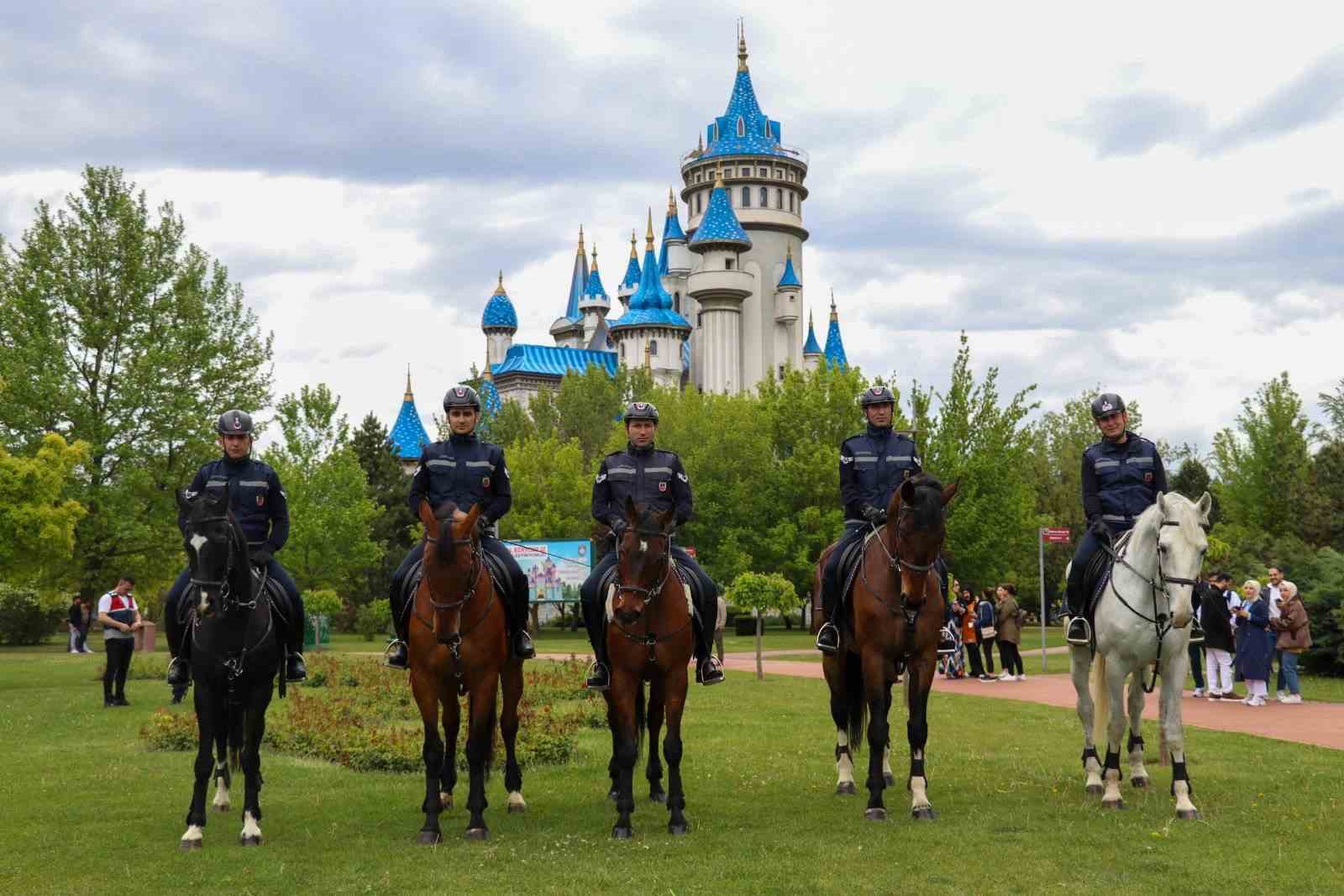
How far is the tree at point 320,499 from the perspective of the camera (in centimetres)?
5028

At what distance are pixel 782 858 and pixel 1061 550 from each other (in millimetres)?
58625

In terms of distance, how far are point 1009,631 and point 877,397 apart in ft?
58.3

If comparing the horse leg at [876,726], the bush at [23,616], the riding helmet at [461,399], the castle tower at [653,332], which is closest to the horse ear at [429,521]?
the riding helmet at [461,399]

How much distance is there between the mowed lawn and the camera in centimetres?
867

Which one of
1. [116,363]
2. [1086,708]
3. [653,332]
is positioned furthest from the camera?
[653,332]

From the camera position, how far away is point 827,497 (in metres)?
58.2

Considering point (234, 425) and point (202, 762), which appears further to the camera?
point (234, 425)

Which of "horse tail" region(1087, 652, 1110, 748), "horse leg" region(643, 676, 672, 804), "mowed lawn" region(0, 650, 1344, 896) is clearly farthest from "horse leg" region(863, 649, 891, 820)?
"horse tail" region(1087, 652, 1110, 748)

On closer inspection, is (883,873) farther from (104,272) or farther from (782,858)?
(104,272)

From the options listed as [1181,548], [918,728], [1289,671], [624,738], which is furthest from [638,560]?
[1289,671]

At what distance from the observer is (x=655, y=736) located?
1174cm

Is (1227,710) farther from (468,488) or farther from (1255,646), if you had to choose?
(468,488)

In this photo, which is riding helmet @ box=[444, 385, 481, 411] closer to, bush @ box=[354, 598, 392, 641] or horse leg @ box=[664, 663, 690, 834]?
horse leg @ box=[664, 663, 690, 834]

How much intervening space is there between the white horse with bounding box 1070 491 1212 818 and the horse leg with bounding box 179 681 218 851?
7818 millimetres
